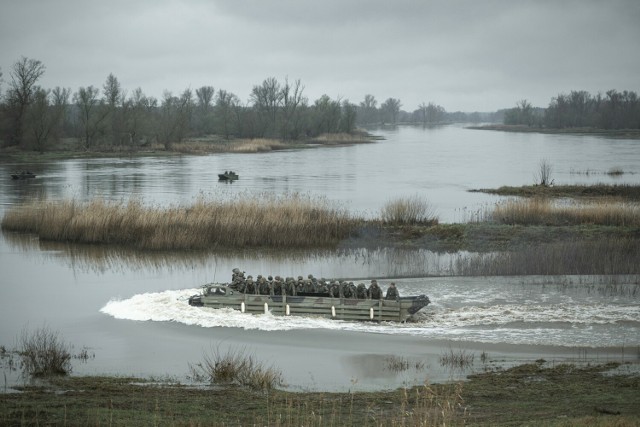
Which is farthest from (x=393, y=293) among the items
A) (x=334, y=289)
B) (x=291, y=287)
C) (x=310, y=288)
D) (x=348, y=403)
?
(x=348, y=403)

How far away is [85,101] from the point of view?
110 metres

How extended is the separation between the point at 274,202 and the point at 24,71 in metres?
81.1

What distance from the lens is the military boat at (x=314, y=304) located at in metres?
23.3

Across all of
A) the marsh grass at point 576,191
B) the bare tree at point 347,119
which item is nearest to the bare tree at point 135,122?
the bare tree at point 347,119

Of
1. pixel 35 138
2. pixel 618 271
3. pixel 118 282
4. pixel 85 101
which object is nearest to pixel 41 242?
pixel 118 282

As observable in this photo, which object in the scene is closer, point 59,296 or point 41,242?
point 59,296

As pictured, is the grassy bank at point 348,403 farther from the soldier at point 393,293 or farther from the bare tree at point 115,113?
the bare tree at point 115,113

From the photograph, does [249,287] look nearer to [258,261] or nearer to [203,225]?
[258,261]

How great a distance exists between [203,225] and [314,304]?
14872 mm

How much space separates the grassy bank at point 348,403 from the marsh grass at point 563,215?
22100mm

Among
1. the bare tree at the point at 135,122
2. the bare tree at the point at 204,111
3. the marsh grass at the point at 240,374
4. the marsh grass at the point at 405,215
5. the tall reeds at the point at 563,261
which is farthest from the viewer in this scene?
the bare tree at the point at 204,111

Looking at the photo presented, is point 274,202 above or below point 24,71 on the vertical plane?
below

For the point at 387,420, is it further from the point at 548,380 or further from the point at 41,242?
the point at 41,242

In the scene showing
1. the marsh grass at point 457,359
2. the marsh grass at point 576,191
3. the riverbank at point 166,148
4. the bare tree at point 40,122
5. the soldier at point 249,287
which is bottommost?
the marsh grass at point 457,359
